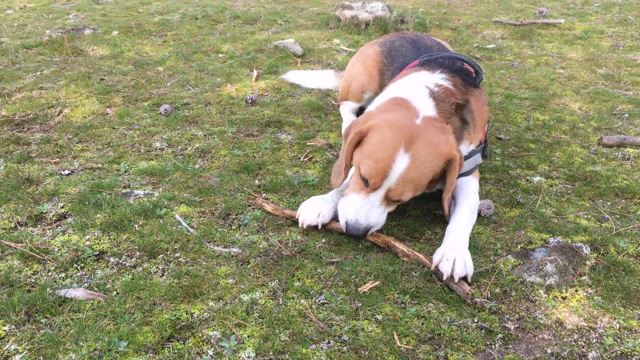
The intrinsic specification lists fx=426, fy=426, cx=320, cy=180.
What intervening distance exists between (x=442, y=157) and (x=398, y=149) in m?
0.30

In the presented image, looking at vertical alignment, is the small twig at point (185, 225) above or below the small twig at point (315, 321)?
above

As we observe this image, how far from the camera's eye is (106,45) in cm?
583

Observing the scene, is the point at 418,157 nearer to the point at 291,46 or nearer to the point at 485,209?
the point at 485,209

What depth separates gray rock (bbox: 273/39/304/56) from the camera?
19.8ft

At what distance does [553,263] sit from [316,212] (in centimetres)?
154

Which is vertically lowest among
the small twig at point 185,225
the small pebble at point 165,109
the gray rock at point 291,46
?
the small twig at point 185,225

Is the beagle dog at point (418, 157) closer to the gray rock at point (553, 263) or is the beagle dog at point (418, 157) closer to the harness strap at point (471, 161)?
the harness strap at point (471, 161)

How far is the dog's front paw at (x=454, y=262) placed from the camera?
2.49m

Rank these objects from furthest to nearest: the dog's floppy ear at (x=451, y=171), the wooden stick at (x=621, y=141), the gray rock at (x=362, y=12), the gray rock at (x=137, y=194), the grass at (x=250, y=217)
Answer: the gray rock at (x=362, y=12)
the wooden stick at (x=621, y=141)
the gray rock at (x=137, y=194)
the dog's floppy ear at (x=451, y=171)
the grass at (x=250, y=217)

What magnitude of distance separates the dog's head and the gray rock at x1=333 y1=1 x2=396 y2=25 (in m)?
4.89

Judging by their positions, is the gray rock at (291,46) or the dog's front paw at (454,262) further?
the gray rock at (291,46)

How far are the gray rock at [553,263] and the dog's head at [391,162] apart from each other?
0.58 metres

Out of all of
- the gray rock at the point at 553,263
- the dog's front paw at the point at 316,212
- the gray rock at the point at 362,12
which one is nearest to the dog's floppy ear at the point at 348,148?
the dog's front paw at the point at 316,212

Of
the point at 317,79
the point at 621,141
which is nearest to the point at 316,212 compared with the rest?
the point at 317,79
